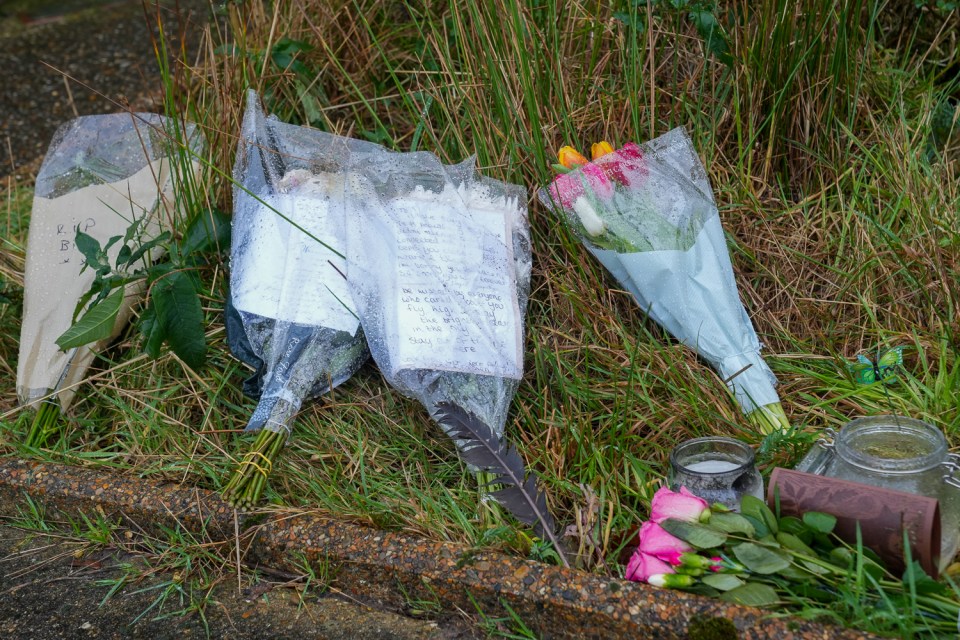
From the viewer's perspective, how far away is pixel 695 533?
1376 mm

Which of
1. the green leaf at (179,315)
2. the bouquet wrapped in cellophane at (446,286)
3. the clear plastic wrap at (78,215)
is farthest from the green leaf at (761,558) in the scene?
the clear plastic wrap at (78,215)

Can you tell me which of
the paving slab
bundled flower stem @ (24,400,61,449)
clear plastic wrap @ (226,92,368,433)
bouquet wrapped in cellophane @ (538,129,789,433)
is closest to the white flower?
bouquet wrapped in cellophane @ (538,129,789,433)

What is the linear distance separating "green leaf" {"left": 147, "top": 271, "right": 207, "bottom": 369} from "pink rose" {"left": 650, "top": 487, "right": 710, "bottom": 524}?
104 centimetres

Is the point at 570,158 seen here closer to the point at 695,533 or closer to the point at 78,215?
the point at 695,533

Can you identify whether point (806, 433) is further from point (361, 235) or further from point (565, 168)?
point (361, 235)

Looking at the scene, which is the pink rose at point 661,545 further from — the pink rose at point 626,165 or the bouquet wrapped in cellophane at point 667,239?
the pink rose at point 626,165

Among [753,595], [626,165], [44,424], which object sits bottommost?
[44,424]

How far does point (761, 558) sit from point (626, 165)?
3.07 feet

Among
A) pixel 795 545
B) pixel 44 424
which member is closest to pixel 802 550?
pixel 795 545

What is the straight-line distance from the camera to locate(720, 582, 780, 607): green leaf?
1.32m

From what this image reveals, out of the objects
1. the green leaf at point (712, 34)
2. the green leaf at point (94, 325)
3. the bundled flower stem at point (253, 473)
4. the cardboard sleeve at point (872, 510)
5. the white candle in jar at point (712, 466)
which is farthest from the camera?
the green leaf at point (712, 34)

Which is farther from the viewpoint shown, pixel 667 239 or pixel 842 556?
pixel 667 239

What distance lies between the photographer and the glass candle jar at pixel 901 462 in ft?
4.51

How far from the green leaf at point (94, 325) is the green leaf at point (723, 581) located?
1.29 meters
